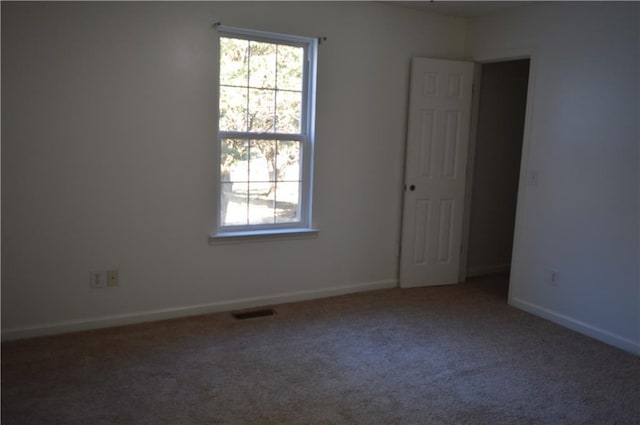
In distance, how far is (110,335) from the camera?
3340mm

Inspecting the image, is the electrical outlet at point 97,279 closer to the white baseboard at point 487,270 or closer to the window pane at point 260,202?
the window pane at point 260,202

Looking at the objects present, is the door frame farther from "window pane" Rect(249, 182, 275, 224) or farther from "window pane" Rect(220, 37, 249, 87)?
"window pane" Rect(220, 37, 249, 87)

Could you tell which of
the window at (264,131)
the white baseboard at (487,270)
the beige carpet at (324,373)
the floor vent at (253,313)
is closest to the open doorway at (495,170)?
the white baseboard at (487,270)

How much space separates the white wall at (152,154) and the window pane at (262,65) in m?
0.16

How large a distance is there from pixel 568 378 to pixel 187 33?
3.22 metres

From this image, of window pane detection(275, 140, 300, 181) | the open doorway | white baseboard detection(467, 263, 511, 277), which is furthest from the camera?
white baseboard detection(467, 263, 511, 277)

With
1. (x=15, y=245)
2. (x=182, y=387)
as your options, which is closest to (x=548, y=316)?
(x=182, y=387)

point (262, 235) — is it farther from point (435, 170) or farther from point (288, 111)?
point (435, 170)

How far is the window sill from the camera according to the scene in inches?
148

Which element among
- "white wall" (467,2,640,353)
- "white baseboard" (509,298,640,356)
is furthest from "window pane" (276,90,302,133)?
"white baseboard" (509,298,640,356)

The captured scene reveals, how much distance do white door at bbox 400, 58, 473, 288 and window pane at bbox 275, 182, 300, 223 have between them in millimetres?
1004

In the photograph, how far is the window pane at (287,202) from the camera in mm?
4027

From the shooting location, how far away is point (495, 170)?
16.6 ft

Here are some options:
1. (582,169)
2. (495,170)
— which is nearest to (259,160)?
(582,169)
